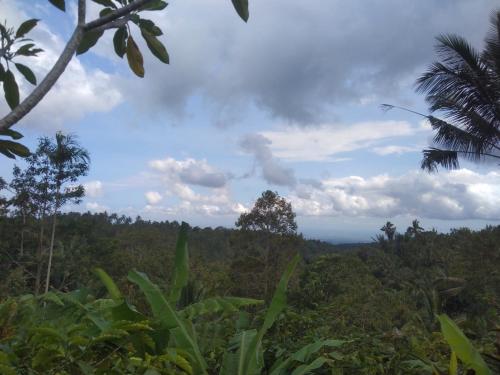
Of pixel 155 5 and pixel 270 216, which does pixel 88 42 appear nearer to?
pixel 155 5

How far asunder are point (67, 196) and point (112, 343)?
53.3ft

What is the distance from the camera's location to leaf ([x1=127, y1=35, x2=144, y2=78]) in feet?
6.05

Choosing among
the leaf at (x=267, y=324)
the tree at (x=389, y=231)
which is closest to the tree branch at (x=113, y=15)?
the leaf at (x=267, y=324)

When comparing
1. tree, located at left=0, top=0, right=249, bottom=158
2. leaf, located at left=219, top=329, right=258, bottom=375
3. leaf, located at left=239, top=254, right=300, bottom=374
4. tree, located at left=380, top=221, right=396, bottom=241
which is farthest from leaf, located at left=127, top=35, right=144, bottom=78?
tree, located at left=380, top=221, right=396, bottom=241

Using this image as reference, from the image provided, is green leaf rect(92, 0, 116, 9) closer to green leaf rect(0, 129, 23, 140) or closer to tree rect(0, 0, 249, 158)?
tree rect(0, 0, 249, 158)

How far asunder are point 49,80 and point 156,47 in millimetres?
493

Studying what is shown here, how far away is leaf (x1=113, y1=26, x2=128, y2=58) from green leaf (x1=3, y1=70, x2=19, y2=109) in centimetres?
40

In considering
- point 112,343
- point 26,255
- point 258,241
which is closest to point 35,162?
point 26,255

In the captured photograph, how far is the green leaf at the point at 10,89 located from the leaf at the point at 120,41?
0.40m

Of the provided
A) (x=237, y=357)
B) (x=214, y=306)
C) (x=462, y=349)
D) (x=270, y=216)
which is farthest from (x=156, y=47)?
(x=270, y=216)

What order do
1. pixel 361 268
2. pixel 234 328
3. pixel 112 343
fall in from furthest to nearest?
pixel 361 268
pixel 234 328
pixel 112 343

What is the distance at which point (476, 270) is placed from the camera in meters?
19.1

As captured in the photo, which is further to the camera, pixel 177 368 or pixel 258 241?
pixel 258 241

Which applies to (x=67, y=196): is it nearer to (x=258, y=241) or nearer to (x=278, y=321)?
(x=258, y=241)
